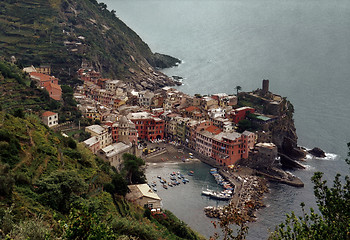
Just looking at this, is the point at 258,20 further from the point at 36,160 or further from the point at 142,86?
the point at 36,160

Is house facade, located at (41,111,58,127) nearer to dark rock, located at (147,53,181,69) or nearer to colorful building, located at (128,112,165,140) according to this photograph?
colorful building, located at (128,112,165,140)

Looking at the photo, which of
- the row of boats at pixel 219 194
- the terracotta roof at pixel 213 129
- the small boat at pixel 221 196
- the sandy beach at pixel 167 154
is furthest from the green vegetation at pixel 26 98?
the small boat at pixel 221 196

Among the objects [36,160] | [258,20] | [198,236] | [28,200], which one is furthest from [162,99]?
[258,20]

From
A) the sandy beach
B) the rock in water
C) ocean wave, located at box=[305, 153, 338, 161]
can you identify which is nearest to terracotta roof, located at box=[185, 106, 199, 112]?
the sandy beach

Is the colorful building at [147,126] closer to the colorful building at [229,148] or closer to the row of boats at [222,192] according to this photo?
the colorful building at [229,148]

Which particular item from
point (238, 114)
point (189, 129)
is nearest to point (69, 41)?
point (189, 129)

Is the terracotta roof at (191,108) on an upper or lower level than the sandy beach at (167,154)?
upper
